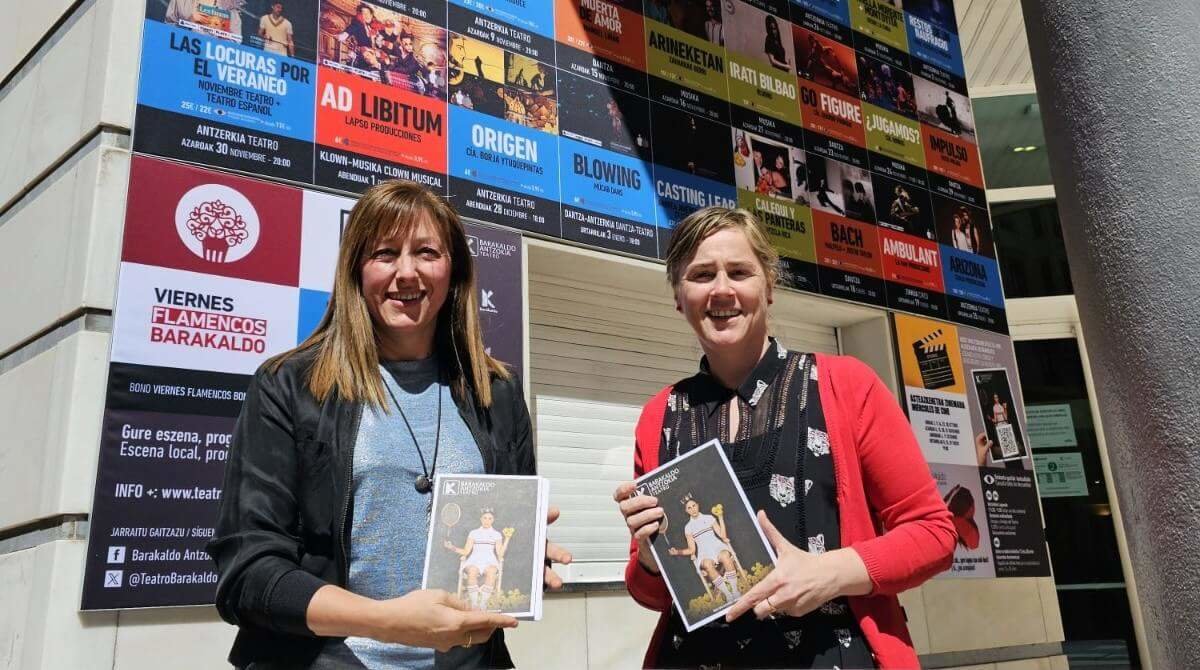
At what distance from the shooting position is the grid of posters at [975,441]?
23.9 ft

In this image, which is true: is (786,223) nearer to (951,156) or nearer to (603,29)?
(603,29)

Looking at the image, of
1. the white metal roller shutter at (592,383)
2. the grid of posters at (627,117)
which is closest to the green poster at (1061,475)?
the grid of posters at (627,117)

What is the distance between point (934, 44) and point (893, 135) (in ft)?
4.82

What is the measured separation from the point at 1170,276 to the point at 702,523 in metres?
1.38

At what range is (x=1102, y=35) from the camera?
249 centimetres

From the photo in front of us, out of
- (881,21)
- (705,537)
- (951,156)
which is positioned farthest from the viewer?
(951,156)

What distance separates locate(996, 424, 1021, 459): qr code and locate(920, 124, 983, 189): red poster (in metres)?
2.30

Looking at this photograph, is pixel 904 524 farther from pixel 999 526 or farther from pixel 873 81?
pixel 873 81

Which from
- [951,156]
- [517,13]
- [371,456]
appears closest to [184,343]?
[371,456]

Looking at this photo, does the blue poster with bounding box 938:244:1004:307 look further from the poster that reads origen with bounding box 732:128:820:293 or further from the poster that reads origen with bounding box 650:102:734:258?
the poster that reads origen with bounding box 650:102:734:258

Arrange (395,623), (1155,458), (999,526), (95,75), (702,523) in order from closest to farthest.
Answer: (395,623)
(702,523)
(1155,458)
(95,75)
(999,526)

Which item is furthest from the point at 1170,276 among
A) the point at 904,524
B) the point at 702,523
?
the point at 702,523

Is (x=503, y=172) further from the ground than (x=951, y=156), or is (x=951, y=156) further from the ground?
(x=951, y=156)

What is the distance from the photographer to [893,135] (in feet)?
26.2
